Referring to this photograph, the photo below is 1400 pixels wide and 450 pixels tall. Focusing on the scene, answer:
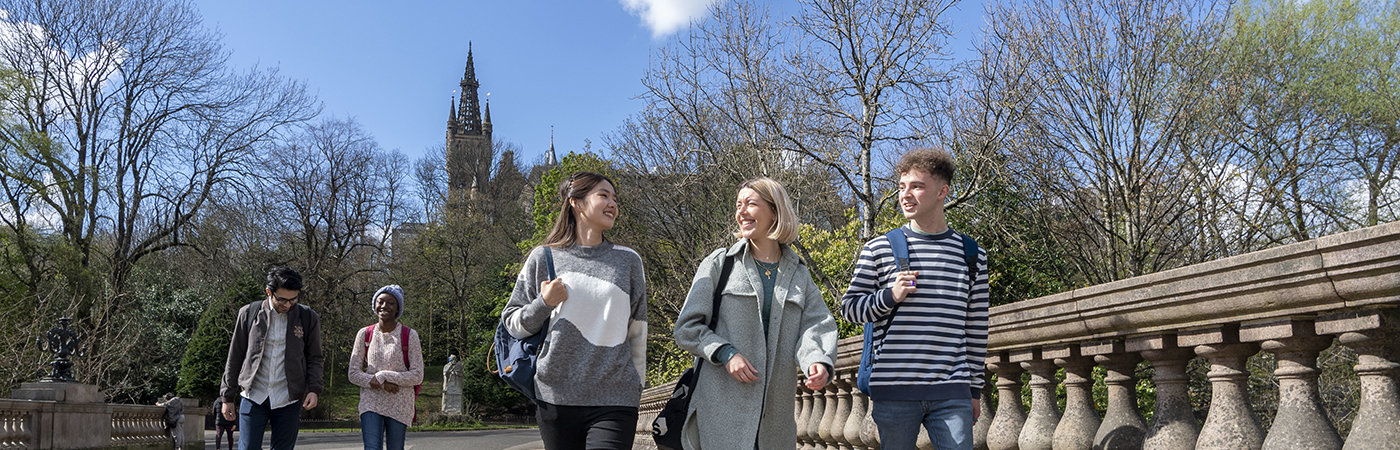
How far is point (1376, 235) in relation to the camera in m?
2.26

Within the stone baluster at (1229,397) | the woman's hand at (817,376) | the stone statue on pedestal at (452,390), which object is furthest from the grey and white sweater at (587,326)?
the stone statue on pedestal at (452,390)

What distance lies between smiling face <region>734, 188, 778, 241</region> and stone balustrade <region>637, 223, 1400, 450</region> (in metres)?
1.10

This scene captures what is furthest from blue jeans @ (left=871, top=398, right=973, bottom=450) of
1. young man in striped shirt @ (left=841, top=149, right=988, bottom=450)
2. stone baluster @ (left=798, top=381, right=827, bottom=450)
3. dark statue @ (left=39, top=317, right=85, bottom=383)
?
dark statue @ (left=39, top=317, right=85, bottom=383)

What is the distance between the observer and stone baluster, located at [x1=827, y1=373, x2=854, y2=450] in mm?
5676

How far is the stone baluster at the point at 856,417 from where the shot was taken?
5.31m

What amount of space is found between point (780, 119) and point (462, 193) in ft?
121

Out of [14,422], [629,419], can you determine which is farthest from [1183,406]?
[14,422]

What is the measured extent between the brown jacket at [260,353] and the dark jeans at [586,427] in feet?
9.63

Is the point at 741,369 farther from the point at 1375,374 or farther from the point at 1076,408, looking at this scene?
the point at 1375,374

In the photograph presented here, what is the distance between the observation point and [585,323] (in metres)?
3.61

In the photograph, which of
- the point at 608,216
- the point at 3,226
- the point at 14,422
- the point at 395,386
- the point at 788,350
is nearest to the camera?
the point at 788,350

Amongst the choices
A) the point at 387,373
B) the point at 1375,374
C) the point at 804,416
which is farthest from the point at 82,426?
the point at 1375,374

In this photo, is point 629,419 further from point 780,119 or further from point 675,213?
point 675,213

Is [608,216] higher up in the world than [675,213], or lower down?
lower down
